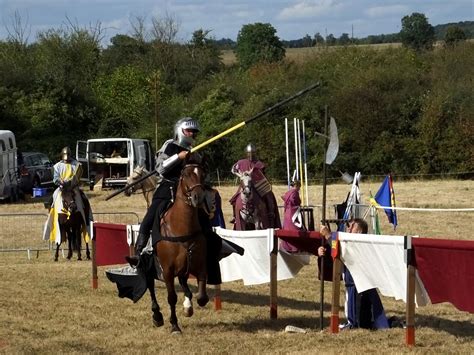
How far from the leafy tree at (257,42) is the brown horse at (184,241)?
247 ft

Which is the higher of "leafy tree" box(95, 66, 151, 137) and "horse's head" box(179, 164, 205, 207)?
"leafy tree" box(95, 66, 151, 137)

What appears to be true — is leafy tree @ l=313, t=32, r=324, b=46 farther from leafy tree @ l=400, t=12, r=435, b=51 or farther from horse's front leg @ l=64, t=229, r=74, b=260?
horse's front leg @ l=64, t=229, r=74, b=260

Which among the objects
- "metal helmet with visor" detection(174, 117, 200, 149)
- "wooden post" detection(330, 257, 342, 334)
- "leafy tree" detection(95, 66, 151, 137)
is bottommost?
"wooden post" detection(330, 257, 342, 334)

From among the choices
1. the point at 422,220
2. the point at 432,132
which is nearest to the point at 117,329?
the point at 422,220

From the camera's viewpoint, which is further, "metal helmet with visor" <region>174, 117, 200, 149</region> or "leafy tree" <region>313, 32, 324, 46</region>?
"leafy tree" <region>313, 32, 324, 46</region>

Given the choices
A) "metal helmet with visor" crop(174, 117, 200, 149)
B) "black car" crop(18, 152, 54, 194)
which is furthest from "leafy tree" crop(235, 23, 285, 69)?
"metal helmet with visor" crop(174, 117, 200, 149)

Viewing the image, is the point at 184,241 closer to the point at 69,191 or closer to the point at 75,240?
the point at 69,191

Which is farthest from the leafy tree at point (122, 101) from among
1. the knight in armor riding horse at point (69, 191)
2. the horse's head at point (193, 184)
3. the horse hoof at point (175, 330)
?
the horse's head at point (193, 184)

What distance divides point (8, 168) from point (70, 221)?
16.8 m

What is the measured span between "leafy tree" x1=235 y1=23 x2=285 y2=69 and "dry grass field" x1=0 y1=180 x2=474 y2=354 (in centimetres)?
7155

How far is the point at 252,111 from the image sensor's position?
47.1 metres

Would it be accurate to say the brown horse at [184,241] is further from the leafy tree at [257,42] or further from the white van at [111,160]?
the leafy tree at [257,42]

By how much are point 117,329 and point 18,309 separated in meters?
1.98

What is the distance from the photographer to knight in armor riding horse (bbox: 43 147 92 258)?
18.5 metres
